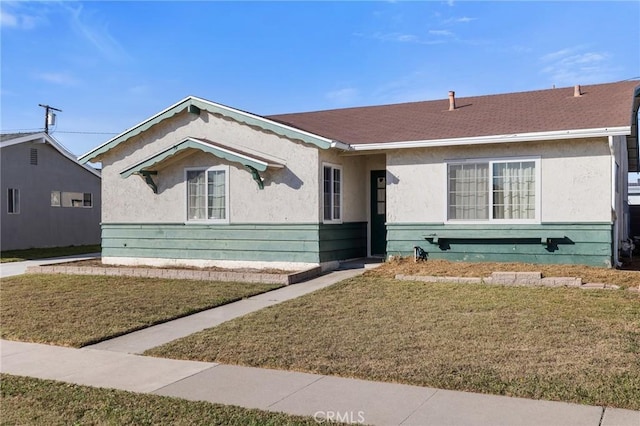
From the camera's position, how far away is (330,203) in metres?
13.8

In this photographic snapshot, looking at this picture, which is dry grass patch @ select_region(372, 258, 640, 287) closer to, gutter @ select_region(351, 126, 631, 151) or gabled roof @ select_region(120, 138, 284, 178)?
gutter @ select_region(351, 126, 631, 151)

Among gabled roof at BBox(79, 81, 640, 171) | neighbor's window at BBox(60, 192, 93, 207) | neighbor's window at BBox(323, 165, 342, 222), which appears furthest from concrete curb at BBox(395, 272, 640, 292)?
neighbor's window at BBox(60, 192, 93, 207)

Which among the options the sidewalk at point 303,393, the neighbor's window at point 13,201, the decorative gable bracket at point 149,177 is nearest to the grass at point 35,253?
the neighbor's window at point 13,201

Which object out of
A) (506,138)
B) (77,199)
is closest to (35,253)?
(77,199)

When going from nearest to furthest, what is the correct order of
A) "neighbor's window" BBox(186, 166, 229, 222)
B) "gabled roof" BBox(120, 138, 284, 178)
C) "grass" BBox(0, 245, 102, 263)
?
"gabled roof" BBox(120, 138, 284, 178) → "neighbor's window" BBox(186, 166, 229, 222) → "grass" BBox(0, 245, 102, 263)

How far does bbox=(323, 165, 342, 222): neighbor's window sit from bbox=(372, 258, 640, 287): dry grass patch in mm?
1818

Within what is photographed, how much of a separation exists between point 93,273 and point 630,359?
12.0 metres

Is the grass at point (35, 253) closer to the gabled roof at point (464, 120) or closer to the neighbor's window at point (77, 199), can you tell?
the neighbor's window at point (77, 199)

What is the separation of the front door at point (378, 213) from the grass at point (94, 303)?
460cm

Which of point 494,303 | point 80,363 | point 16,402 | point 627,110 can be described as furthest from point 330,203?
point 16,402

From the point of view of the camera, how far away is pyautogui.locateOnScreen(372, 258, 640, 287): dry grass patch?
1055 cm

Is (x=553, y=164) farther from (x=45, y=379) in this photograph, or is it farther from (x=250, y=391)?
(x=45, y=379)

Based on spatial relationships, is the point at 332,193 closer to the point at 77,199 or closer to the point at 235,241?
the point at 235,241

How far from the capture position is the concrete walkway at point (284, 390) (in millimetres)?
4656
